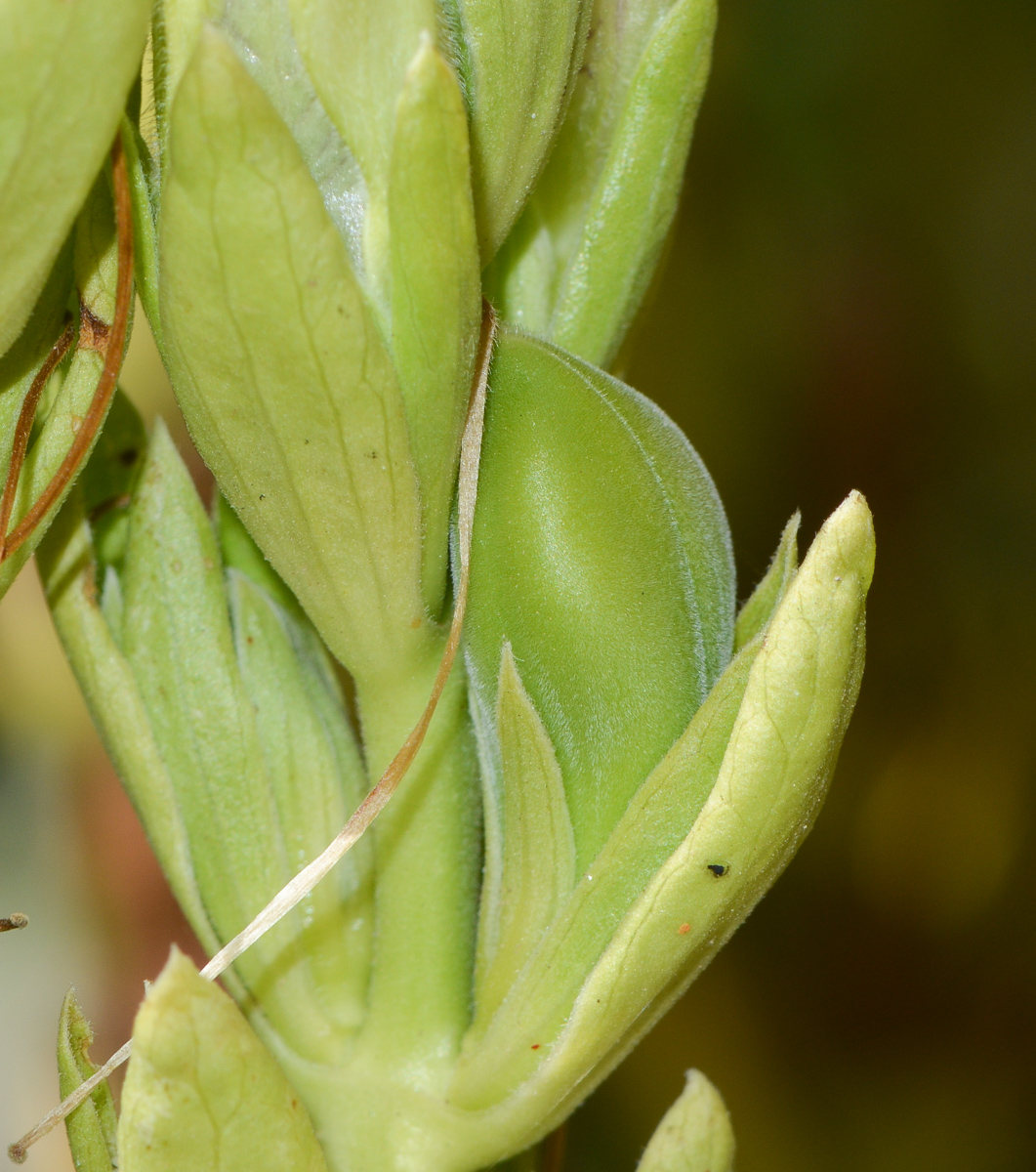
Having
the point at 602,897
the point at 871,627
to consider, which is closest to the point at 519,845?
the point at 602,897

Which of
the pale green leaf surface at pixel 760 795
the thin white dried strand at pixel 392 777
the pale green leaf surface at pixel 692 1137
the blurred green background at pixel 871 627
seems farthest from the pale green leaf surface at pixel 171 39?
the blurred green background at pixel 871 627

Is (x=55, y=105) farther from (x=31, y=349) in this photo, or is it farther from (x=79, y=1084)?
(x=79, y=1084)

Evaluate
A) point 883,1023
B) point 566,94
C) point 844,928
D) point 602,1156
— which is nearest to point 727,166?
point 844,928

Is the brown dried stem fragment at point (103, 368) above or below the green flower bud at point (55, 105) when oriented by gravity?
below

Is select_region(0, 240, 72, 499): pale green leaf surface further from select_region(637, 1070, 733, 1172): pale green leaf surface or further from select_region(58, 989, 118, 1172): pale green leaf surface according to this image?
select_region(637, 1070, 733, 1172): pale green leaf surface

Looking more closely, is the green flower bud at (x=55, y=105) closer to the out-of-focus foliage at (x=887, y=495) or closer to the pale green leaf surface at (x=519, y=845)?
the pale green leaf surface at (x=519, y=845)

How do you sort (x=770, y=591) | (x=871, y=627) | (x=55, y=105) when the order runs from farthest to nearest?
1. (x=871, y=627)
2. (x=770, y=591)
3. (x=55, y=105)
